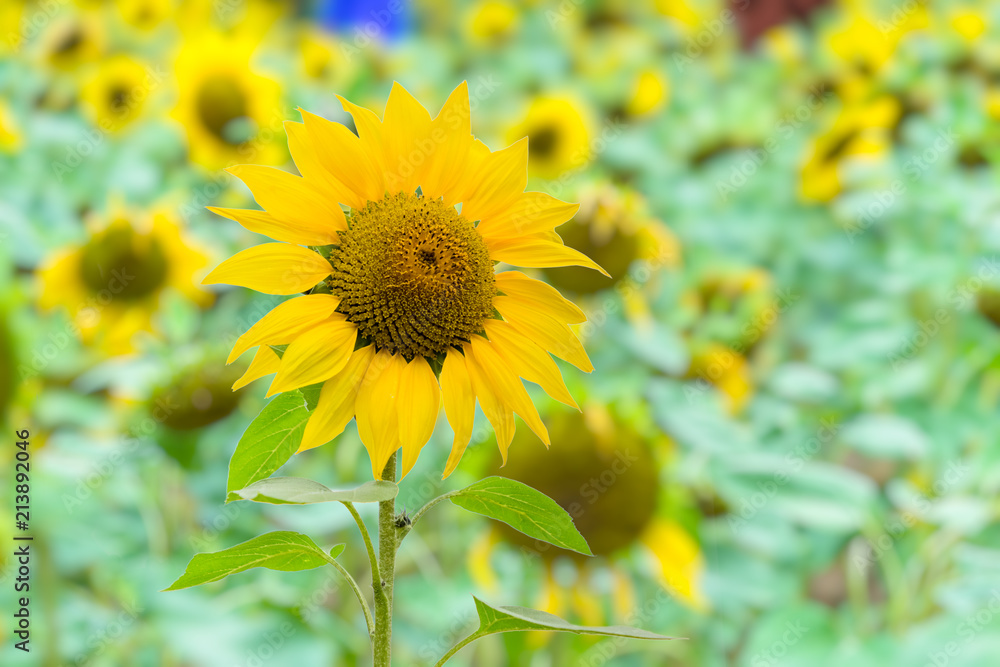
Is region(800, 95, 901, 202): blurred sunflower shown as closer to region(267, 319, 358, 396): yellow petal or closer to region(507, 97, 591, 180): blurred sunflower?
region(507, 97, 591, 180): blurred sunflower

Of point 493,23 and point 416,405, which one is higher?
point 493,23

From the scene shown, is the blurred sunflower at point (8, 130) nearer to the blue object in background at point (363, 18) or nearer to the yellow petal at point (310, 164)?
the blue object in background at point (363, 18)

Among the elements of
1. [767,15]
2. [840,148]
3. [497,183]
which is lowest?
[497,183]

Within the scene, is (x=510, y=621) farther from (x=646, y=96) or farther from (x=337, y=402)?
(x=646, y=96)

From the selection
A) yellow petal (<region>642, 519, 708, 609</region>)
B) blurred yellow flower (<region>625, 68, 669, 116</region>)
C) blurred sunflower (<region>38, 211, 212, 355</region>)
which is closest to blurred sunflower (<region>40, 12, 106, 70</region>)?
blurred sunflower (<region>38, 211, 212, 355</region>)

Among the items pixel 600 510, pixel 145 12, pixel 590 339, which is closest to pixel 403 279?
pixel 600 510

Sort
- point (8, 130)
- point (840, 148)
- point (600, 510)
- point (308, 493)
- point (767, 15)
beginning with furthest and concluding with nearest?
point (767, 15), point (840, 148), point (8, 130), point (600, 510), point (308, 493)
